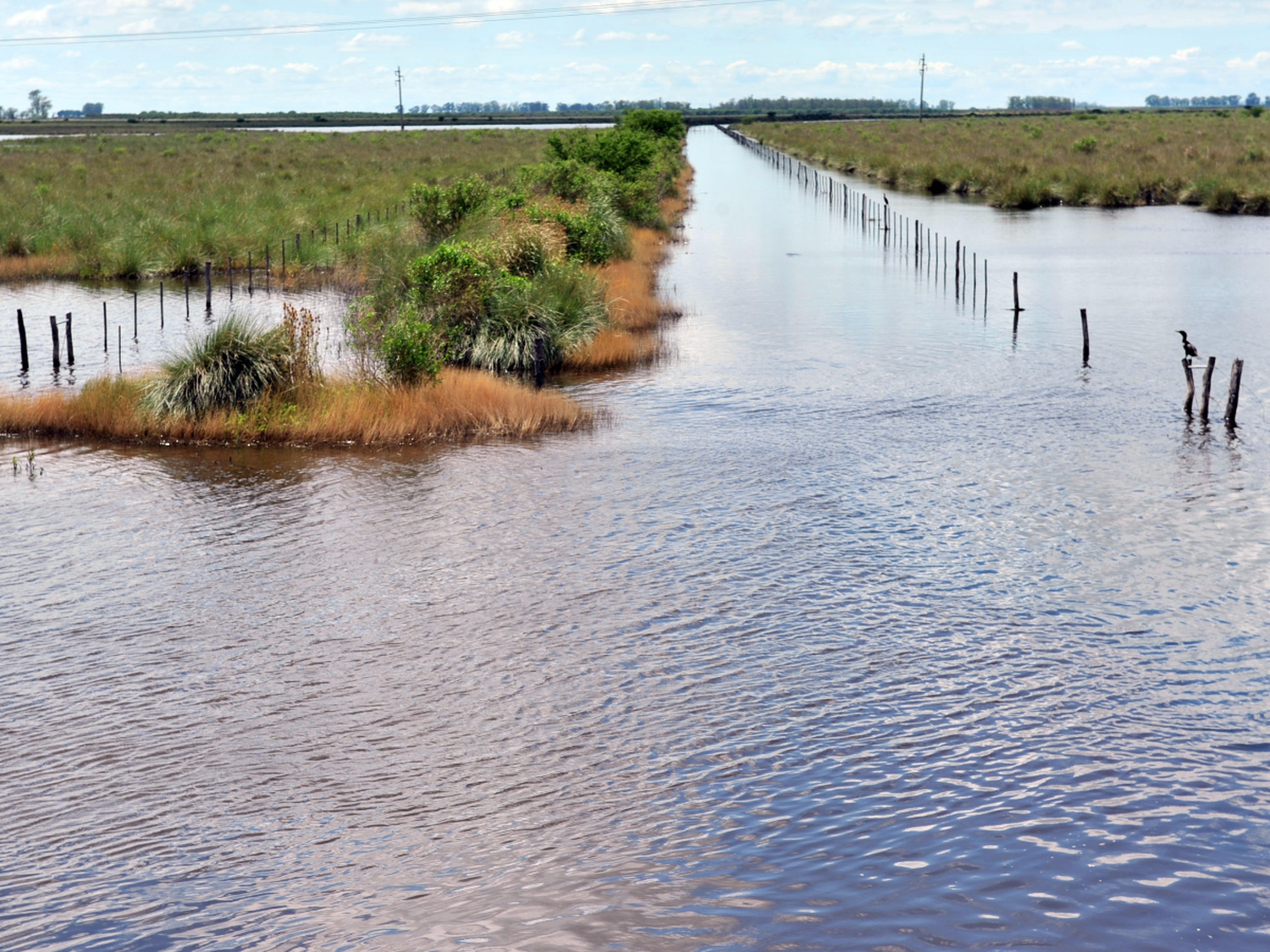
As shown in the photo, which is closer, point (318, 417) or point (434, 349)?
point (318, 417)

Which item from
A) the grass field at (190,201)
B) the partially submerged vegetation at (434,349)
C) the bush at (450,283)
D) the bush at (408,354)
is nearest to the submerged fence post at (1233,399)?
the partially submerged vegetation at (434,349)

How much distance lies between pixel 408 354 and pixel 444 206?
1361 cm

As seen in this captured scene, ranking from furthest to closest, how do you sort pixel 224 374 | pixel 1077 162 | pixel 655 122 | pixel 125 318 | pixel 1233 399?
pixel 655 122 → pixel 1077 162 → pixel 125 318 → pixel 1233 399 → pixel 224 374

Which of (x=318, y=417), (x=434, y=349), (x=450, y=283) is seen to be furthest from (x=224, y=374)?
(x=450, y=283)

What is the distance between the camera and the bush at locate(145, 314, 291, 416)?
2220 cm

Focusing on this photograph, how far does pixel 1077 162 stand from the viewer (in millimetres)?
84000

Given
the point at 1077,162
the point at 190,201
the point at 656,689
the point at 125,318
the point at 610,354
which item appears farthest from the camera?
the point at 1077,162

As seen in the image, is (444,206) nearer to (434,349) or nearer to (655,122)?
(434,349)

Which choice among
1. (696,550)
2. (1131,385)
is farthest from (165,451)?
(1131,385)

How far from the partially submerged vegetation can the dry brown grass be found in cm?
3

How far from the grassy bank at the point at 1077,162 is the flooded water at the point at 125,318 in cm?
4430

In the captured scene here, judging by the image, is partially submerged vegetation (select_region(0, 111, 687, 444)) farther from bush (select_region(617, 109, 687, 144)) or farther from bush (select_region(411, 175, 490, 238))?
bush (select_region(617, 109, 687, 144))

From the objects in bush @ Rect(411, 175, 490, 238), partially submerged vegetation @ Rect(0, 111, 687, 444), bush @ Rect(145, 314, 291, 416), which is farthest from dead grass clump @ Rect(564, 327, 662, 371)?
bush @ Rect(145, 314, 291, 416)

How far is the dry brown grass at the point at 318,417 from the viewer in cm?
2219
